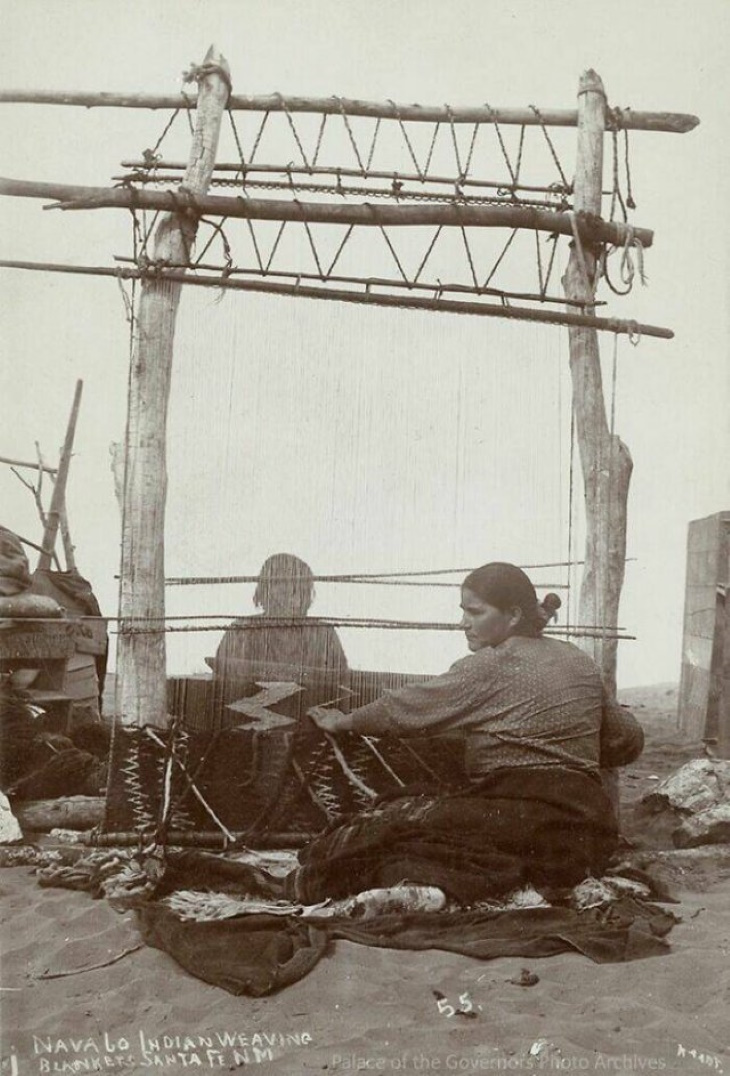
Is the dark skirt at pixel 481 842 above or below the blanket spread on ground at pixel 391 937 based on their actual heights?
above

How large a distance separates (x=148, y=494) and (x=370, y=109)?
2771mm

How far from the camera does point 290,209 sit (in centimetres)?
468

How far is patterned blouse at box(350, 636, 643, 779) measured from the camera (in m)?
3.87

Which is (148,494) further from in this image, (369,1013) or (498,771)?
(369,1013)

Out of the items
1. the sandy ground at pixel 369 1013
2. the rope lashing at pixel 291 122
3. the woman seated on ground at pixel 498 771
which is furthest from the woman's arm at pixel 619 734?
the rope lashing at pixel 291 122

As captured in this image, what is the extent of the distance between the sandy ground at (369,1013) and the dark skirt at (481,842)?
1.38 feet

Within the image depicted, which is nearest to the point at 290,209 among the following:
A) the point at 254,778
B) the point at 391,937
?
the point at 254,778

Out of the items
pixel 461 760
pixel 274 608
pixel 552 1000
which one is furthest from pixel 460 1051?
pixel 274 608

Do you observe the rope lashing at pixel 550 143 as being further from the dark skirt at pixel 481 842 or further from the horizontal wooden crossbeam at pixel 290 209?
the dark skirt at pixel 481 842

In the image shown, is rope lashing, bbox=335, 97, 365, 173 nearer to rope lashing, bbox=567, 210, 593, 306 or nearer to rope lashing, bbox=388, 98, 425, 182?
rope lashing, bbox=388, 98, 425, 182

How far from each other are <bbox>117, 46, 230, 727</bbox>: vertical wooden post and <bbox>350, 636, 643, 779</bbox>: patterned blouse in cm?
121

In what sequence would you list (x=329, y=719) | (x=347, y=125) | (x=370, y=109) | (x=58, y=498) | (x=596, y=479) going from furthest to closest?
(x=58, y=498)
(x=370, y=109)
(x=347, y=125)
(x=596, y=479)
(x=329, y=719)

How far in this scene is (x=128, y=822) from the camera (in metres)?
4.32

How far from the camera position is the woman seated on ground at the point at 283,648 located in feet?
15.2
